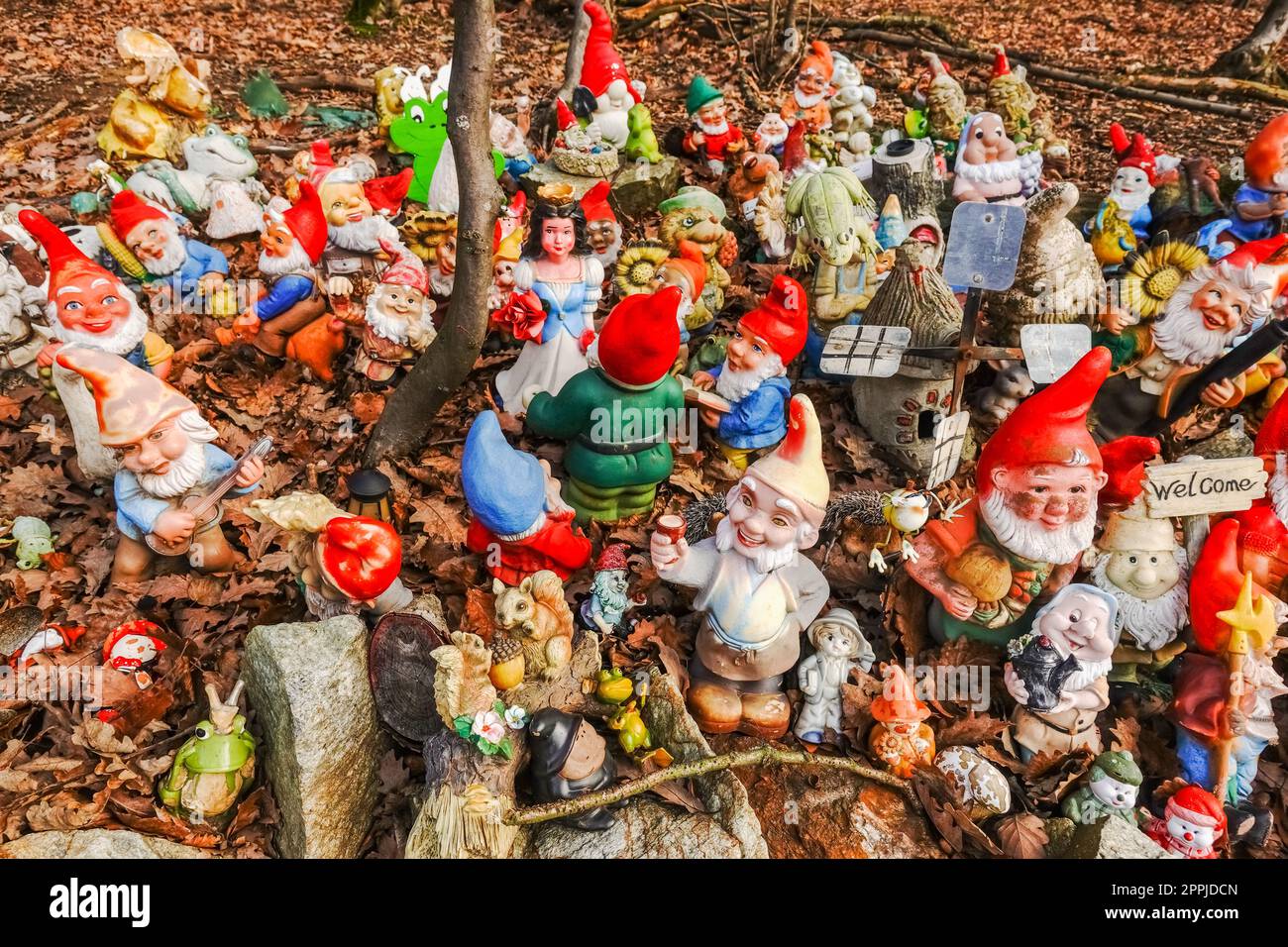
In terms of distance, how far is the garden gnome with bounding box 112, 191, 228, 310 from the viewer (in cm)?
520

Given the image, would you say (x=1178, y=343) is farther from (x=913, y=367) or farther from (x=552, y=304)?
(x=552, y=304)

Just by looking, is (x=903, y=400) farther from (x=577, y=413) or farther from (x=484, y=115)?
(x=484, y=115)

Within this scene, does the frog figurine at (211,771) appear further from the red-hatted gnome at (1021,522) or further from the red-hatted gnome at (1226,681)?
the red-hatted gnome at (1226,681)

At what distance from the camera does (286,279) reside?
17.0 feet

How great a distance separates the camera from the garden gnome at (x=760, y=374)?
15.1 feet

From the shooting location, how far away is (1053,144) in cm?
741

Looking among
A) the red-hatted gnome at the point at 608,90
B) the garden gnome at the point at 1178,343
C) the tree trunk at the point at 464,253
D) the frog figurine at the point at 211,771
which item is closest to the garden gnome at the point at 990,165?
the garden gnome at the point at 1178,343

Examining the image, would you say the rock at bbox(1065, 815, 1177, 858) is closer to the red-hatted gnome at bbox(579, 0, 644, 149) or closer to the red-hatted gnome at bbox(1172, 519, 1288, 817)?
the red-hatted gnome at bbox(1172, 519, 1288, 817)

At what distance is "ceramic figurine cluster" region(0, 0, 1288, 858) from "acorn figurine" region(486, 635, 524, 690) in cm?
2

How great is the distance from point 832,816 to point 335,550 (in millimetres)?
2420

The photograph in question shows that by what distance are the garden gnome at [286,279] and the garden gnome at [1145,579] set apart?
4748mm

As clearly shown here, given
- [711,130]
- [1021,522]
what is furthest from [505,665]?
[711,130]
